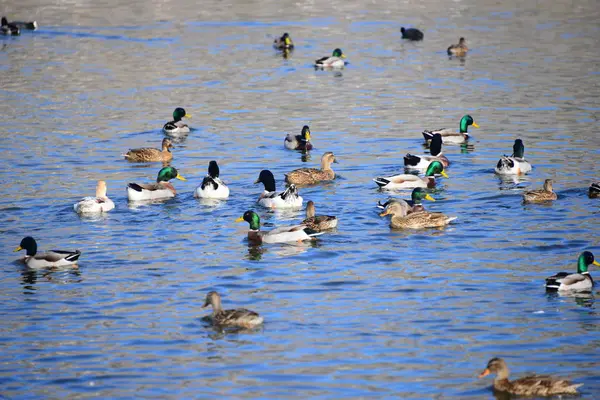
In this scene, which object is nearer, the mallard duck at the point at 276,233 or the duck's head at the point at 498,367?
the duck's head at the point at 498,367

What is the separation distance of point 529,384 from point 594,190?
11.1 m

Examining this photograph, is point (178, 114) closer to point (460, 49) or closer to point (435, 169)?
point (435, 169)

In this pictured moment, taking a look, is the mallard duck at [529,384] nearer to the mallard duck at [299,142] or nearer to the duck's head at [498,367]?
the duck's head at [498,367]

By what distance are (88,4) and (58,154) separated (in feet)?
113

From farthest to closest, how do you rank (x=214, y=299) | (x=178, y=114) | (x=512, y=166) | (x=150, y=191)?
(x=178, y=114) → (x=512, y=166) → (x=150, y=191) → (x=214, y=299)

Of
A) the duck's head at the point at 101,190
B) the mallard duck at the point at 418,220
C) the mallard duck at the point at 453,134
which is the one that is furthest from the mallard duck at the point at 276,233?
the mallard duck at the point at 453,134

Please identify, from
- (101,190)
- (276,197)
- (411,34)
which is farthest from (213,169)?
(411,34)

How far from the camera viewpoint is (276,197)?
23797 mm

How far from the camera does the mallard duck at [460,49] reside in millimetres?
45156

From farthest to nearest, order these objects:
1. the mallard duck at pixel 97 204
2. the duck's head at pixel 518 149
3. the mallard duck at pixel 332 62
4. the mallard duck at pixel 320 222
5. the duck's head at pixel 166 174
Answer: the mallard duck at pixel 332 62, the duck's head at pixel 518 149, the duck's head at pixel 166 174, the mallard duck at pixel 97 204, the mallard duck at pixel 320 222

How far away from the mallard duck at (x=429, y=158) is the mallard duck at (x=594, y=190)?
4371 mm

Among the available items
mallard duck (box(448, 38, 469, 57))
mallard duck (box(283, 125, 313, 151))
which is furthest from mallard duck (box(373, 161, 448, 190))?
mallard duck (box(448, 38, 469, 57))

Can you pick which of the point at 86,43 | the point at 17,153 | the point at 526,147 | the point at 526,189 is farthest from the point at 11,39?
the point at 526,189

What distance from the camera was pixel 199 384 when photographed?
46.8ft
